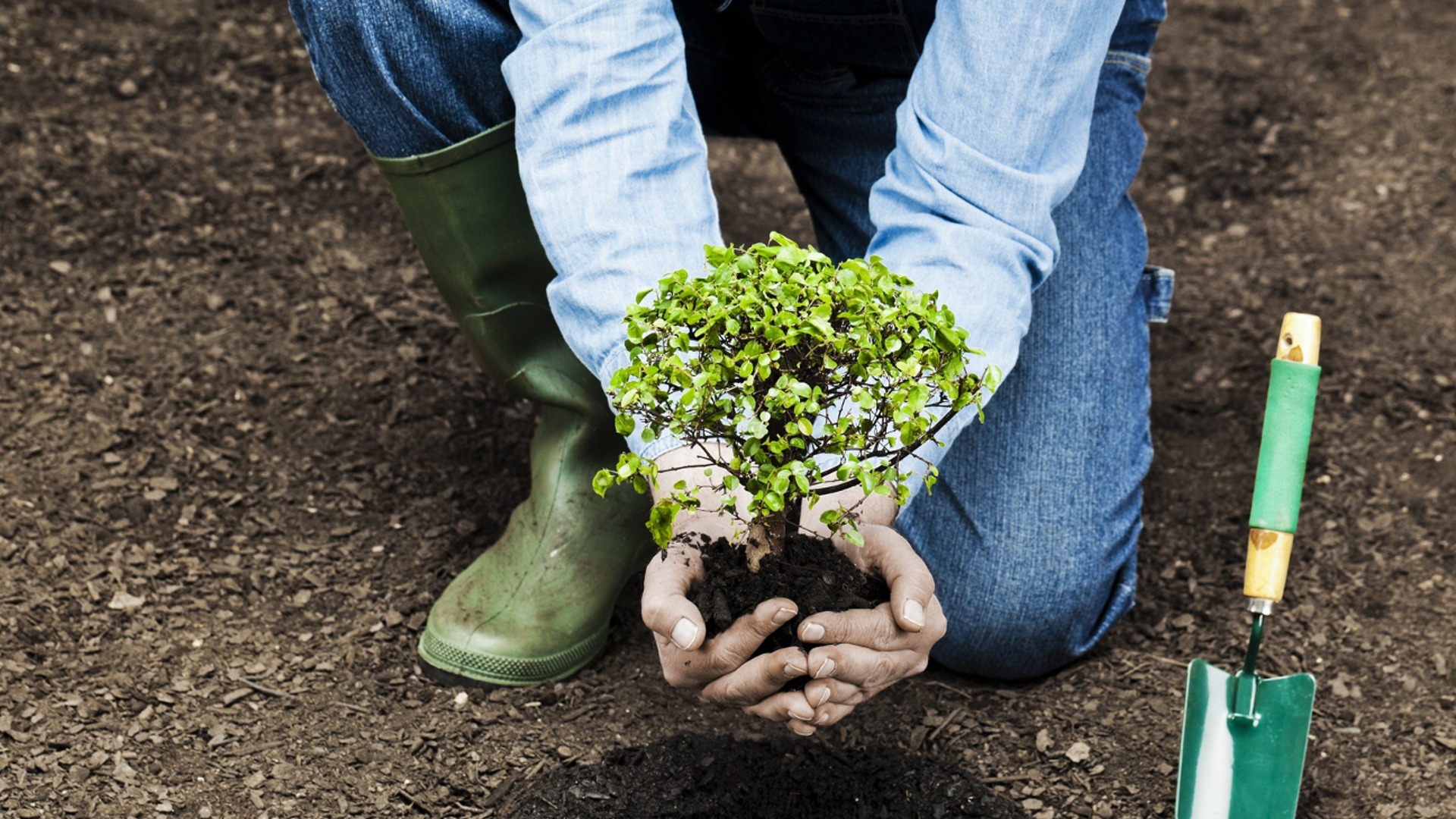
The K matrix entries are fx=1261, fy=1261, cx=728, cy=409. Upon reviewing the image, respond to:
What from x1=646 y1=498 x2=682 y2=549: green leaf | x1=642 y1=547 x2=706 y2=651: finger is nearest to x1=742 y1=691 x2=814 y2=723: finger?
x1=642 y1=547 x2=706 y2=651: finger

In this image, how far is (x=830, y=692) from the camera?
4.40ft

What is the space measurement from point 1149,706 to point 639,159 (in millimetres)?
1075

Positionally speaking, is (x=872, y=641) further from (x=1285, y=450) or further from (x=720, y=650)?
(x=1285, y=450)

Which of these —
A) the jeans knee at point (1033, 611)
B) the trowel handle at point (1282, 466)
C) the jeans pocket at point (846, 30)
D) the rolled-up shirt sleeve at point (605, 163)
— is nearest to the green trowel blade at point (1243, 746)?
the trowel handle at point (1282, 466)

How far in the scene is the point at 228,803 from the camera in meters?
1.63

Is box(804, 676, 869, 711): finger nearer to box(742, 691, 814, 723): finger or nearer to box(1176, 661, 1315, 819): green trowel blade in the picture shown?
box(742, 691, 814, 723): finger

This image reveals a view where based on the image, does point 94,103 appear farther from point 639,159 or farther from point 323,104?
point 639,159

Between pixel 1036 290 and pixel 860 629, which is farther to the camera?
pixel 1036 290

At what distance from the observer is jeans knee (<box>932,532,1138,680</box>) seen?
1.89 meters

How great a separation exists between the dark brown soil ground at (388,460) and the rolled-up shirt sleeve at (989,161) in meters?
0.64

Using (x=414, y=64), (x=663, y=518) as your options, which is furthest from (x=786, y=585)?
(x=414, y=64)

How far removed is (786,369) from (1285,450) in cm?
63

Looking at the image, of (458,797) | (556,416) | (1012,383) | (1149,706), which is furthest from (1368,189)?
(458,797)

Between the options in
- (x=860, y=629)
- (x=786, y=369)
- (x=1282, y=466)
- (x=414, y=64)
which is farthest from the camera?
(x=414, y=64)
